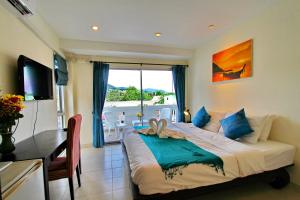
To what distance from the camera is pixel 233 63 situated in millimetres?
3037

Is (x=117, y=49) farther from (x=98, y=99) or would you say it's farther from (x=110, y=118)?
(x=110, y=118)

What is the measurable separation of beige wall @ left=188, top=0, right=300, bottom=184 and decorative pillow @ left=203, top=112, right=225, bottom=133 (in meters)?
0.26

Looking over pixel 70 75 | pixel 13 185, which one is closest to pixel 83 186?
pixel 13 185

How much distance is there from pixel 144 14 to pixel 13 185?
248cm

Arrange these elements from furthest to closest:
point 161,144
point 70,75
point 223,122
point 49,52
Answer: point 70,75
point 49,52
point 223,122
point 161,144

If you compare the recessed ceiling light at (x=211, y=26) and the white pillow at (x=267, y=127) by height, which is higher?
the recessed ceiling light at (x=211, y=26)

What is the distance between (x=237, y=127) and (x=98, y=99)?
3174 mm

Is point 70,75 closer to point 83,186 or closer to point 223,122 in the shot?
point 83,186

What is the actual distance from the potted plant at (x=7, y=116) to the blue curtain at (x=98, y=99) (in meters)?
2.48

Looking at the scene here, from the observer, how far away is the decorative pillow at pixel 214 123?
3027 millimetres

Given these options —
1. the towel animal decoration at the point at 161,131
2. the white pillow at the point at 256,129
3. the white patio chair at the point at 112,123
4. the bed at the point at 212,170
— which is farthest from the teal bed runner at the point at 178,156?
the white patio chair at the point at 112,123

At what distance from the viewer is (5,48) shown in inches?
69.6

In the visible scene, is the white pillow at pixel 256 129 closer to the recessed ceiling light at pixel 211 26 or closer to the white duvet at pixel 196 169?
the white duvet at pixel 196 169

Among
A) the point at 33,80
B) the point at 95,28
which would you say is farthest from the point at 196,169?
the point at 95,28
